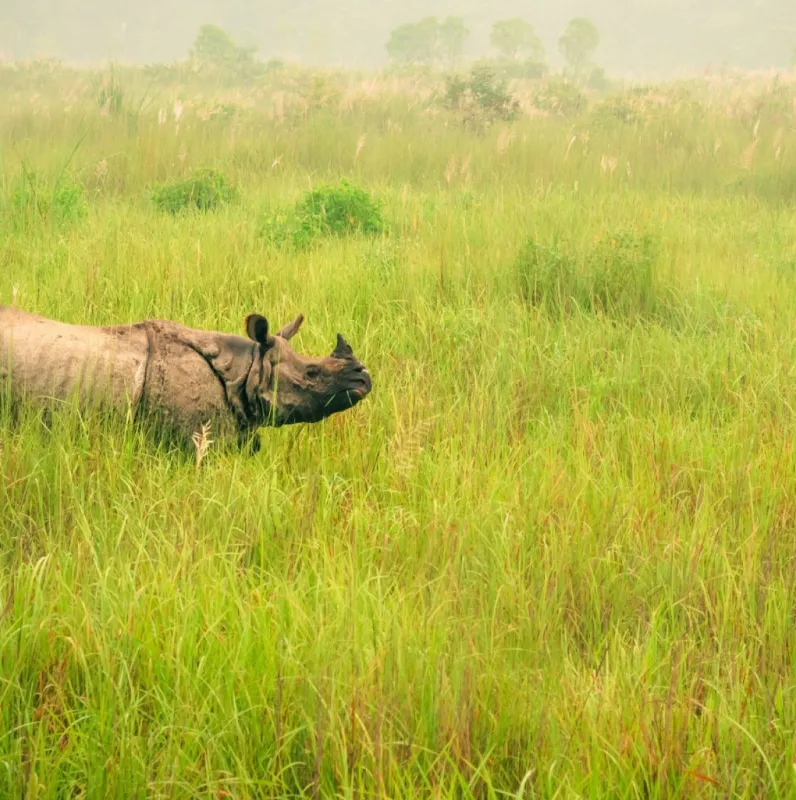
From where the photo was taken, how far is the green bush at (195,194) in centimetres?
759

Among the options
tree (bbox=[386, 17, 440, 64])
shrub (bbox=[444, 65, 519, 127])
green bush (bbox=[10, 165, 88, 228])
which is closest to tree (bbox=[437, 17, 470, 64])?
tree (bbox=[386, 17, 440, 64])

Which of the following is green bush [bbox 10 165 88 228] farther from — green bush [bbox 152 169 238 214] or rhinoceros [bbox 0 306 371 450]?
rhinoceros [bbox 0 306 371 450]

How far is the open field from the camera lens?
2.04 metres

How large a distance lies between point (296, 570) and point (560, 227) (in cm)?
412

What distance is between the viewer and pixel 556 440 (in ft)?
12.6

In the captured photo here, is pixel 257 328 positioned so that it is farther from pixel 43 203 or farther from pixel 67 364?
pixel 43 203

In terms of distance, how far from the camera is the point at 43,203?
264 inches

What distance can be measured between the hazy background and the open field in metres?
67.9

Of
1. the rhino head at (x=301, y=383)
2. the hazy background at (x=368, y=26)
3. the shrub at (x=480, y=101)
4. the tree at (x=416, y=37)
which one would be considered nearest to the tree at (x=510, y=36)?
the tree at (x=416, y=37)

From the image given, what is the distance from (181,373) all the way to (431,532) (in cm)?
118

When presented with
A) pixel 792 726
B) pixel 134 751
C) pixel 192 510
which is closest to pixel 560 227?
pixel 192 510

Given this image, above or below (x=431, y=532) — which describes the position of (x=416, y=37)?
above

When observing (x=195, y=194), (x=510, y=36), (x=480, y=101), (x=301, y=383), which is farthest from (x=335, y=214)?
(x=510, y=36)

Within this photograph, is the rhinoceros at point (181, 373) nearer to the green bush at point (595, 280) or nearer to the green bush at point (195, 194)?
the green bush at point (595, 280)
